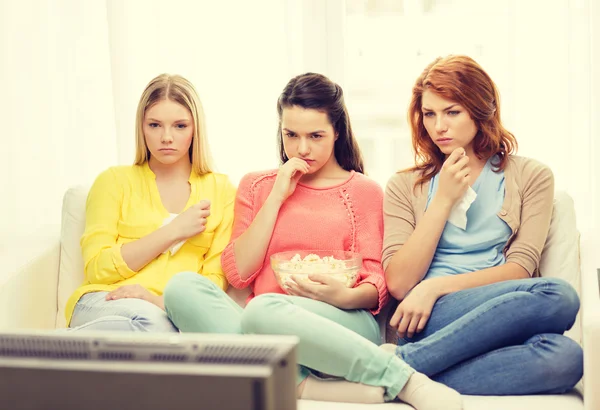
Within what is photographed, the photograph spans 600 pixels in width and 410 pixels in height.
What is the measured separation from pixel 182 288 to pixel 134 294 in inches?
8.7

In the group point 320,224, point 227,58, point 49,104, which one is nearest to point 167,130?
point 320,224

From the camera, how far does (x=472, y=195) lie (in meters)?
1.99

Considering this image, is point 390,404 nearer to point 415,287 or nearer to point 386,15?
point 415,287

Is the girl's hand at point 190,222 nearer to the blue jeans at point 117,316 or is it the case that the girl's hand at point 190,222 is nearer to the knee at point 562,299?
the blue jeans at point 117,316

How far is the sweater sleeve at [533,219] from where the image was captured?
1937 mm

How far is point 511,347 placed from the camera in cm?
172

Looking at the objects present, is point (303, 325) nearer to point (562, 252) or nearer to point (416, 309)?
point (416, 309)

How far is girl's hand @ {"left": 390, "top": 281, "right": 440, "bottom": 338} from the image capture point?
1885mm

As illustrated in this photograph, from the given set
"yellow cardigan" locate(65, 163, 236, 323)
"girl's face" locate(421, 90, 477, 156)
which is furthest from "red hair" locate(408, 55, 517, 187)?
"yellow cardigan" locate(65, 163, 236, 323)

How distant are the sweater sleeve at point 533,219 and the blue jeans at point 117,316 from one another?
94cm

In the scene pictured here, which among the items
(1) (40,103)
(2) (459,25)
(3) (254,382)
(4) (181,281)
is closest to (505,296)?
(4) (181,281)

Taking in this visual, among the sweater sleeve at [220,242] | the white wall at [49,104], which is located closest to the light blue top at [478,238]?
the sweater sleeve at [220,242]

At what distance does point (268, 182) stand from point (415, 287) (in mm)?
565

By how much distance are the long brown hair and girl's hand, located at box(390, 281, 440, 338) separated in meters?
0.51
